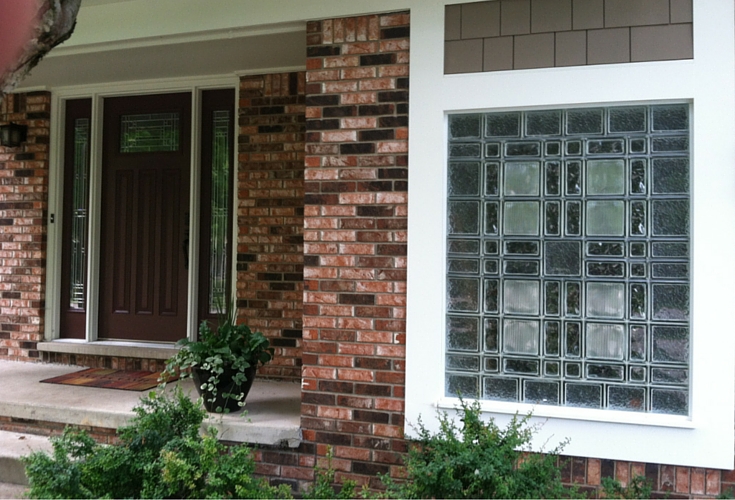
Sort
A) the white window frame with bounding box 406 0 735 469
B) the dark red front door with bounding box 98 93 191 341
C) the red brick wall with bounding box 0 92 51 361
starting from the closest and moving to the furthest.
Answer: the white window frame with bounding box 406 0 735 469 < the dark red front door with bounding box 98 93 191 341 < the red brick wall with bounding box 0 92 51 361

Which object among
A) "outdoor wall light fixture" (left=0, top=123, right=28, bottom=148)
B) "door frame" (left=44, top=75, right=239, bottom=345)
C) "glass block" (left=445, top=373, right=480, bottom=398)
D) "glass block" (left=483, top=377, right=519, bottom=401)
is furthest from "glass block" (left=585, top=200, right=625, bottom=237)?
"outdoor wall light fixture" (left=0, top=123, right=28, bottom=148)

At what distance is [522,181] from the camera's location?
3363mm

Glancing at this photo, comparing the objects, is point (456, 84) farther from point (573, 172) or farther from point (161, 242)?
point (161, 242)

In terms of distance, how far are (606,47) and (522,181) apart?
81 centimetres

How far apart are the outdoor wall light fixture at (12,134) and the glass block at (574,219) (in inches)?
201

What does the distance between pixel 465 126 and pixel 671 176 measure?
3.64 ft

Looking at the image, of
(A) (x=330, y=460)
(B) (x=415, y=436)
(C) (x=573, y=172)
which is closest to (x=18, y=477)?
(A) (x=330, y=460)

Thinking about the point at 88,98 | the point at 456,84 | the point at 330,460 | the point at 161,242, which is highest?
the point at 88,98

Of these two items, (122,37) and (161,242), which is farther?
(161,242)

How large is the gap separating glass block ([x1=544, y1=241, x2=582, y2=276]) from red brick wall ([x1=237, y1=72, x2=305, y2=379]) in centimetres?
218

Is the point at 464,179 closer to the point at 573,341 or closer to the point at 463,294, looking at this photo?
the point at 463,294

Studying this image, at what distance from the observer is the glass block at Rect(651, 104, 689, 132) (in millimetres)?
3121

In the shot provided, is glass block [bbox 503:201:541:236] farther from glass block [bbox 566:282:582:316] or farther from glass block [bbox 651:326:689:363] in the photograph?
glass block [bbox 651:326:689:363]

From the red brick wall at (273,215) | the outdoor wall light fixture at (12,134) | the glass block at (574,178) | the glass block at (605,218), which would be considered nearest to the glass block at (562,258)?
the glass block at (605,218)
